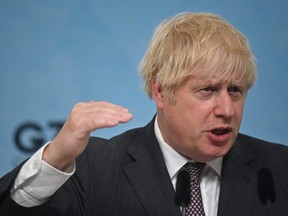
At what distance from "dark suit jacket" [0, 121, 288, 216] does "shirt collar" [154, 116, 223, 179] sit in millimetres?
19

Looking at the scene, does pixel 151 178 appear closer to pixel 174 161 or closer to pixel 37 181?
pixel 174 161

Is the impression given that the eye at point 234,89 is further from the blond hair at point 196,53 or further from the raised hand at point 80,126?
the raised hand at point 80,126

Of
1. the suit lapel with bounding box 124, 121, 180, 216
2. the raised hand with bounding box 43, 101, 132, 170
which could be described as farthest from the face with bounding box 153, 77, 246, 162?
the raised hand with bounding box 43, 101, 132, 170

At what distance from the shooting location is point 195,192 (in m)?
1.52

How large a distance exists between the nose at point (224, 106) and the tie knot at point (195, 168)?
0.21m

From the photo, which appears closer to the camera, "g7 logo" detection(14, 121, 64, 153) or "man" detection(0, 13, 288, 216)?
"man" detection(0, 13, 288, 216)

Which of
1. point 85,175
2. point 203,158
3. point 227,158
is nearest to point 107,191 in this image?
point 85,175

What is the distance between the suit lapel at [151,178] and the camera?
147 centimetres

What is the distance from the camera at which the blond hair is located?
145 cm

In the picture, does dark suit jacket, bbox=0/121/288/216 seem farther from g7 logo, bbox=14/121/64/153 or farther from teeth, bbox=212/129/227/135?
g7 logo, bbox=14/121/64/153

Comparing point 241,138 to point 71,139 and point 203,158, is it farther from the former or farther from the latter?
point 71,139

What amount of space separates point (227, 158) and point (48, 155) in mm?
606

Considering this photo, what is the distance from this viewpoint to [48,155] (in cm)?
132

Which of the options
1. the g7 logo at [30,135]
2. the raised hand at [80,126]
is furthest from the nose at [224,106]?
the g7 logo at [30,135]
